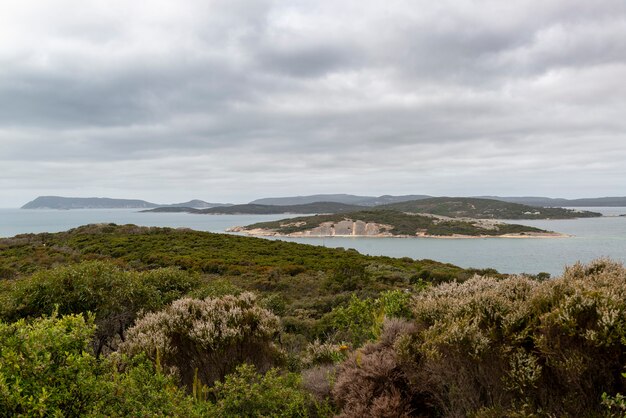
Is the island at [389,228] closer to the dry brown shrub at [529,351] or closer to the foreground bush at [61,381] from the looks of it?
the dry brown shrub at [529,351]

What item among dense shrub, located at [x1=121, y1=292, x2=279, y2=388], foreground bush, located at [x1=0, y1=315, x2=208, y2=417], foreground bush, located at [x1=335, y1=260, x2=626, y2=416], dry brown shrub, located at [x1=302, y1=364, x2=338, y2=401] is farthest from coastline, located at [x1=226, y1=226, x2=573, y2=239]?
foreground bush, located at [x1=0, y1=315, x2=208, y2=417]

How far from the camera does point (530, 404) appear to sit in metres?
4.89

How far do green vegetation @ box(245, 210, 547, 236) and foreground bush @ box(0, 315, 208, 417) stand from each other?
133103 millimetres

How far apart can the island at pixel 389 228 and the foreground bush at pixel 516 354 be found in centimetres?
12932

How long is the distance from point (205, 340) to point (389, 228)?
139115mm

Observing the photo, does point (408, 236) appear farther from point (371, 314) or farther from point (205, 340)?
point (205, 340)

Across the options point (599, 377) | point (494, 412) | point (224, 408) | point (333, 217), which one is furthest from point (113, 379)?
point (333, 217)

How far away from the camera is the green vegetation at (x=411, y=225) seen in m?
133

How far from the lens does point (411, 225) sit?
145 metres

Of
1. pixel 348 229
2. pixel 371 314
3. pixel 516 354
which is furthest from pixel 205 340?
pixel 348 229

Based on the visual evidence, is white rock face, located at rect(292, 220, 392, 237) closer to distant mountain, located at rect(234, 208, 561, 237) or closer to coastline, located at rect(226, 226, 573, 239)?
distant mountain, located at rect(234, 208, 561, 237)

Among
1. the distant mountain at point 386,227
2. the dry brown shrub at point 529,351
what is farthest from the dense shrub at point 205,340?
the distant mountain at point 386,227

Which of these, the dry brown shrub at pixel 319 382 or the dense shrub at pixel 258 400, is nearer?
the dense shrub at pixel 258 400

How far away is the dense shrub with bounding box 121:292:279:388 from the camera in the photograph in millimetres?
7820
